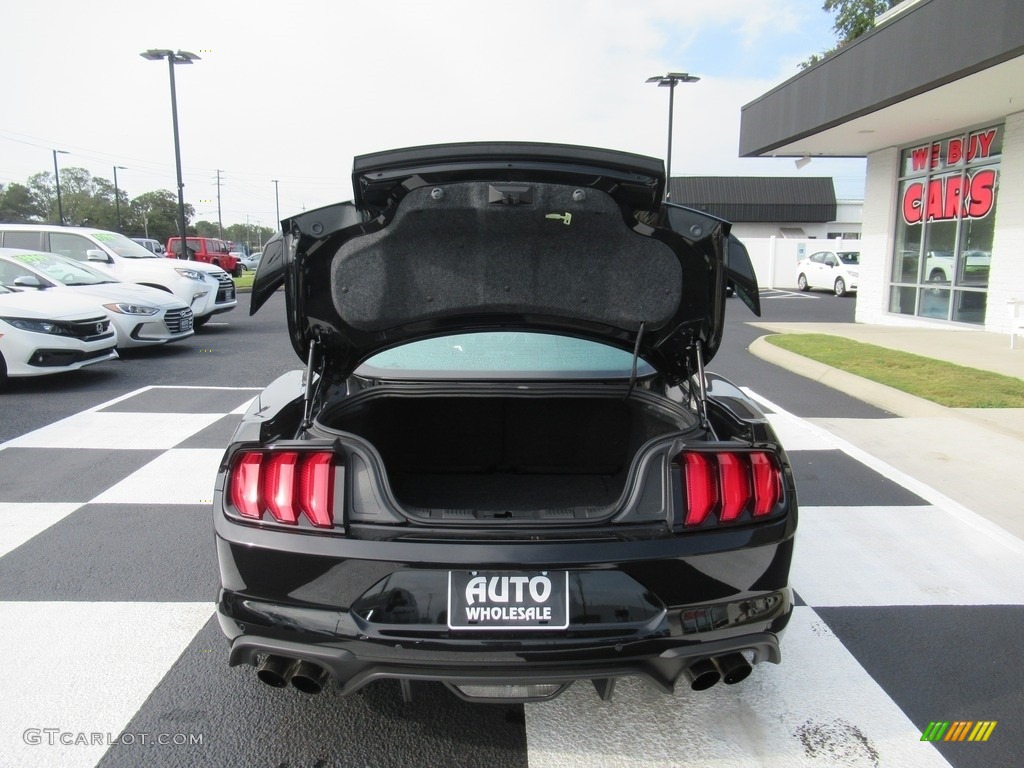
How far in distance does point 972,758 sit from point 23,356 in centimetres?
828

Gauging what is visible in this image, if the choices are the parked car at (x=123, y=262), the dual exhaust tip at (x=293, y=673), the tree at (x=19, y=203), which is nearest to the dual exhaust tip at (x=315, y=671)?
the dual exhaust tip at (x=293, y=673)

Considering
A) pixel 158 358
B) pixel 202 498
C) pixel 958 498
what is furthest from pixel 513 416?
pixel 158 358

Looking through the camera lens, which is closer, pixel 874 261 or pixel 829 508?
pixel 829 508

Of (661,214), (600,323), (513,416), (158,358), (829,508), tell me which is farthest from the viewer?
(158,358)

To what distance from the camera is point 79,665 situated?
9.10 ft

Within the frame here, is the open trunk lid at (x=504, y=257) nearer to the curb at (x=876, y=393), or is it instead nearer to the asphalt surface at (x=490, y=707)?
the asphalt surface at (x=490, y=707)

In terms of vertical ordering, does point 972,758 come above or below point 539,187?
below

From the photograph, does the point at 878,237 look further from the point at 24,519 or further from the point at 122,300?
the point at 24,519

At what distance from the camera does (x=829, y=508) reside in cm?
455

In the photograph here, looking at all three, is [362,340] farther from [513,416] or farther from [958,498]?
[958,498]

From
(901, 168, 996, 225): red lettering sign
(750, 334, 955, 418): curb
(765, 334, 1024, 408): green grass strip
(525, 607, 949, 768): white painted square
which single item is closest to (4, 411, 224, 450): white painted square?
(525, 607, 949, 768): white painted square

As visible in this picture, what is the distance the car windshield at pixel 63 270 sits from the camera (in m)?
9.70

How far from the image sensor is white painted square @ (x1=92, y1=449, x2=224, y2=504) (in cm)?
456

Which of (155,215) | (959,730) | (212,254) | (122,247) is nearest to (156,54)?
(122,247)
